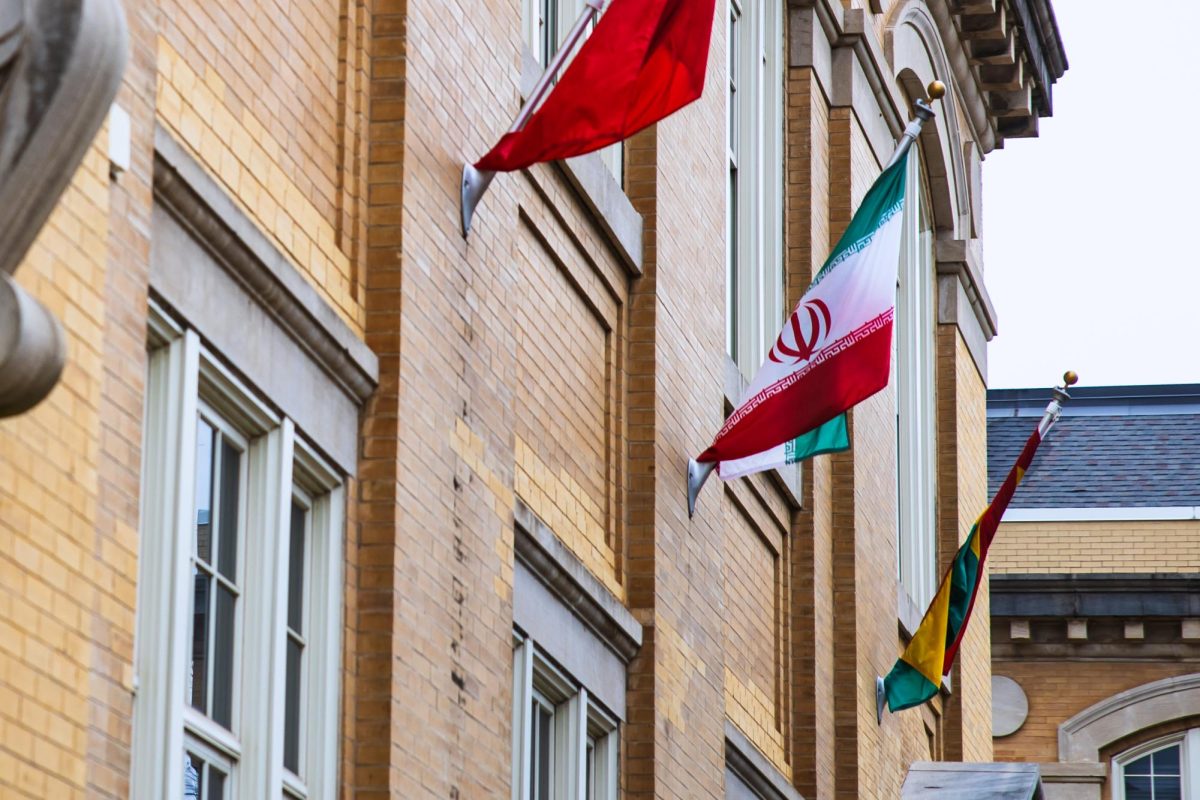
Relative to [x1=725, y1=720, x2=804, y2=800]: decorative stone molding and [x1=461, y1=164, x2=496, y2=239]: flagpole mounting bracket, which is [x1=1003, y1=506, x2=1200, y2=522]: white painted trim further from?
[x1=461, y1=164, x2=496, y2=239]: flagpole mounting bracket

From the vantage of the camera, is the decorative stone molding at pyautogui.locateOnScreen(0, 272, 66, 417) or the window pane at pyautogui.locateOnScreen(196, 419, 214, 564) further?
the window pane at pyautogui.locateOnScreen(196, 419, 214, 564)

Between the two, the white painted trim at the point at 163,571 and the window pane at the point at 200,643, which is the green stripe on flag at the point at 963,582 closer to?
the window pane at the point at 200,643

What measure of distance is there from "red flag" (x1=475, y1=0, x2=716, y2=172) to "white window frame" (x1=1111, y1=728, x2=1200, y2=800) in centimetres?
2482

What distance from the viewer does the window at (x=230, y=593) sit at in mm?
8961

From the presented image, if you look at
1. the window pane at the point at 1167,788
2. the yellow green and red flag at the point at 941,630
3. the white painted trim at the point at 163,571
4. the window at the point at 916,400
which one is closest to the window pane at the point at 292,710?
the white painted trim at the point at 163,571

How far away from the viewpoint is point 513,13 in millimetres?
13133

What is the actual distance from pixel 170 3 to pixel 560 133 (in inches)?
100

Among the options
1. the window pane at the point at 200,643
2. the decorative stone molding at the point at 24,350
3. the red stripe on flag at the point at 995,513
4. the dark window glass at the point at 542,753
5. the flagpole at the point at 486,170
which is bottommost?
the decorative stone molding at the point at 24,350

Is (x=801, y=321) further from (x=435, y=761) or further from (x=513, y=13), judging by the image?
(x=435, y=761)

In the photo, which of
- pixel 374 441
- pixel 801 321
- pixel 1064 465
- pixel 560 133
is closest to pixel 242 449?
pixel 374 441

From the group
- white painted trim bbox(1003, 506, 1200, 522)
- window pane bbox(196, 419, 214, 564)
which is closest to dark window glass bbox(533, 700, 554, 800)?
window pane bbox(196, 419, 214, 564)

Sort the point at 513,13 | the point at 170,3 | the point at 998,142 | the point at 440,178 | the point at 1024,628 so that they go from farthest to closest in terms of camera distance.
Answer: the point at 1024,628, the point at 998,142, the point at 513,13, the point at 440,178, the point at 170,3

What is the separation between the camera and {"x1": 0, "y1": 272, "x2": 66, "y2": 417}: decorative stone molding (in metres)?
5.75

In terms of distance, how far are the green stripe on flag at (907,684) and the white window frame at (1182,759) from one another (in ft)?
46.2
